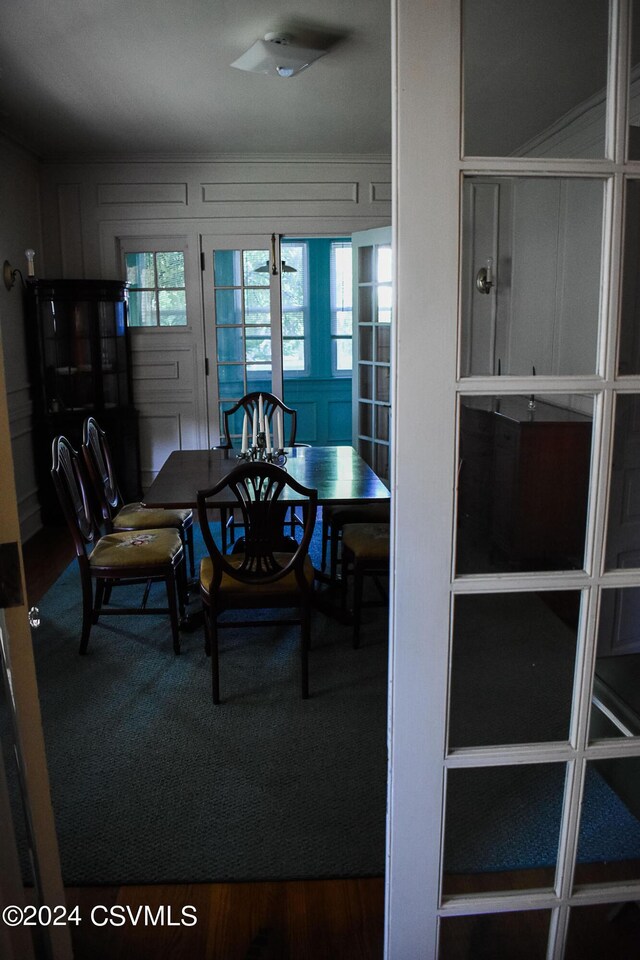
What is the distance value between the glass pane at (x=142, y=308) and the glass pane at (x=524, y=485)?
4622mm

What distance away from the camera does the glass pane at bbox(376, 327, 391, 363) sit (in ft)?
16.0

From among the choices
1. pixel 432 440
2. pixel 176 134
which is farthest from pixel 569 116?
pixel 176 134

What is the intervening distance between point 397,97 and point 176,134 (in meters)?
4.08

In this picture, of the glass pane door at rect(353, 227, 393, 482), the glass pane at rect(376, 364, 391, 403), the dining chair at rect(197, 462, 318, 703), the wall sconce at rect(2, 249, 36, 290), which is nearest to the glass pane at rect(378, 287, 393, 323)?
the glass pane door at rect(353, 227, 393, 482)

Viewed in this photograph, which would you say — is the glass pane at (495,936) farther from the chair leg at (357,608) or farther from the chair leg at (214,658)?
the chair leg at (357,608)

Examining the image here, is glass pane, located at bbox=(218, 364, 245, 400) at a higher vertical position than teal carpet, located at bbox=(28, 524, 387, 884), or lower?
higher

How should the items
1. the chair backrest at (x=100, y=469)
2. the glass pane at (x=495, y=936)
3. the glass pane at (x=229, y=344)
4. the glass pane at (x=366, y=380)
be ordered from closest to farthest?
the glass pane at (x=495, y=936), the chair backrest at (x=100, y=469), the glass pane at (x=366, y=380), the glass pane at (x=229, y=344)

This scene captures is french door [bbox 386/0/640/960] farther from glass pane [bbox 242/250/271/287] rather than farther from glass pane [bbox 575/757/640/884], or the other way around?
glass pane [bbox 242/250/271/287]

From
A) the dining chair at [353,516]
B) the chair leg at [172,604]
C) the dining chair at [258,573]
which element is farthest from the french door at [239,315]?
the dining chair at [258,573]

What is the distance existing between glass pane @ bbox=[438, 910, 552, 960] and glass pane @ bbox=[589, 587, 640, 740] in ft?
1.21

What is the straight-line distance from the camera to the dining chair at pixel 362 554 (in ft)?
9.48

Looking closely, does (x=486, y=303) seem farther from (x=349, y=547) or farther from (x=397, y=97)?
(x=349, y=547)

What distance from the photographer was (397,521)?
3.77ft

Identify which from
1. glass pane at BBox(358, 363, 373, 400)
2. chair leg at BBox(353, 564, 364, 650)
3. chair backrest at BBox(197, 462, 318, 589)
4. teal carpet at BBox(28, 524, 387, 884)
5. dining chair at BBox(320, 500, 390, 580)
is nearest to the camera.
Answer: teal carpet at BBox(28, 524, 387, 884)
